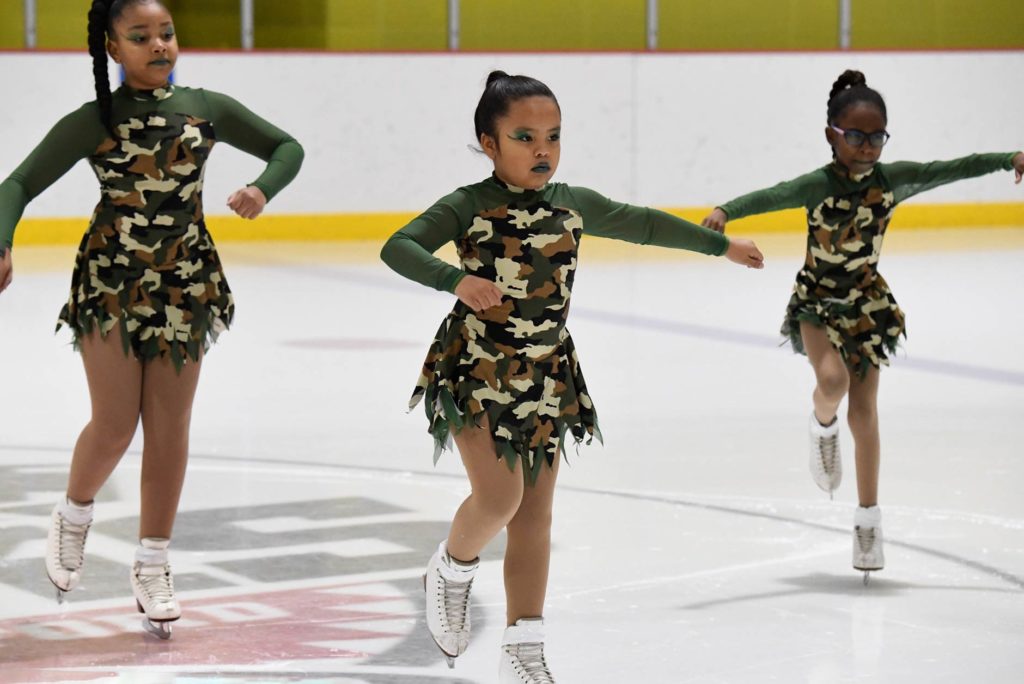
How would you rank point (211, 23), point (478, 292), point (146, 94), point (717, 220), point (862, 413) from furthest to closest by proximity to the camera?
point (211, 23)
point (862, 413)
point (717, 220)
point (146, 94)
point (478, 292)

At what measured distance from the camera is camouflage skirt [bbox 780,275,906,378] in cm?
509

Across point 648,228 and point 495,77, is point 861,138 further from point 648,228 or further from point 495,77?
point 495,77

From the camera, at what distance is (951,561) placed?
5254 millimetres

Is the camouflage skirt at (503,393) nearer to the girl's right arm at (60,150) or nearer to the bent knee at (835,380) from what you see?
the girl's right arm at (60,150)

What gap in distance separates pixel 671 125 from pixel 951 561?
1174 centimetres

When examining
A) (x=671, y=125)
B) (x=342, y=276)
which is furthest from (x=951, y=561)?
(x=671, y=125)

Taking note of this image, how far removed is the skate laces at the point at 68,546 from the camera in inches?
179

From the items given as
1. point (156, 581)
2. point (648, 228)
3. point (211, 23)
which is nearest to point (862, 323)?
point (648, 228)

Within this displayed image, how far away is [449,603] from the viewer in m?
3.95

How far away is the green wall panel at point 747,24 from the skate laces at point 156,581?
14229mm

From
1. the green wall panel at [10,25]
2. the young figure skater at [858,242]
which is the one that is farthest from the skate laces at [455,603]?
the green wall panel at [10,25]

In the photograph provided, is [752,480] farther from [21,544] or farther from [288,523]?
[21,544]

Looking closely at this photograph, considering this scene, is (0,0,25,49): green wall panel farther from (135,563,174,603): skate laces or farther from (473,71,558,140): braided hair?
(473,71,558,140): braided hair

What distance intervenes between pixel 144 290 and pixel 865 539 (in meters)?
2.04
